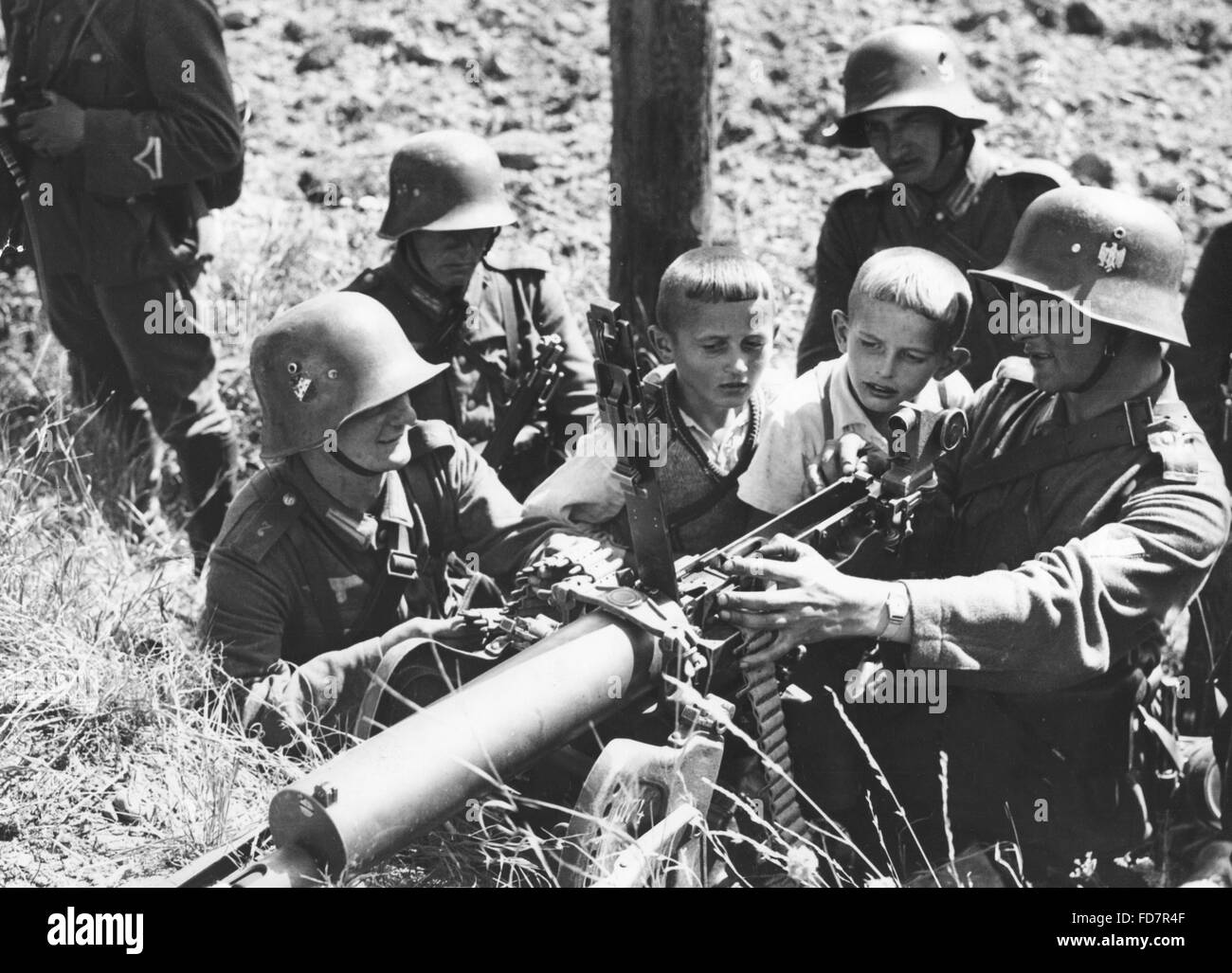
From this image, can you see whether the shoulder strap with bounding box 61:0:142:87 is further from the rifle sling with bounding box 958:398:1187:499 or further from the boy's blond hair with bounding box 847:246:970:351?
the rifle sling with bounding box 958:398:1187:499

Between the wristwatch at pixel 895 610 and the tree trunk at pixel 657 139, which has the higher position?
the tree trunk at pixel 657 139

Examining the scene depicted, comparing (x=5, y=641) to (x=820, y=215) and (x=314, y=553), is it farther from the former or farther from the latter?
(x=820, y=215)

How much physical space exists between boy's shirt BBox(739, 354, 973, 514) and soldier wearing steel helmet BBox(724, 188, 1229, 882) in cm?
28

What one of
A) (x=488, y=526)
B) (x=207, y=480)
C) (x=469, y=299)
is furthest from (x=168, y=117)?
(x=488, y=526)

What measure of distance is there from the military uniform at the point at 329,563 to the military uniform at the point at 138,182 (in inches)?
60.5

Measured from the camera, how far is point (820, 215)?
856 cm

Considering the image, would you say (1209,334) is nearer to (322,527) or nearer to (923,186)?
(923,186)

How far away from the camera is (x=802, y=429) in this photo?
4.43 m

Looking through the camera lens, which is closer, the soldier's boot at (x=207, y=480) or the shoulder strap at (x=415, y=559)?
the shoulder strap at (x=415, y=559)

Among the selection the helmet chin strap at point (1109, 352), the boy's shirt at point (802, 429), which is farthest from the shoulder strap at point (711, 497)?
the helmet chin strap at point (1109, 352)

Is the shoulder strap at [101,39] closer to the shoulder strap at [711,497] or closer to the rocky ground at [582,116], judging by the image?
the rocky ground at [582,116]

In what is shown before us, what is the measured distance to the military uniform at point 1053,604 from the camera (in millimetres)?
3676
